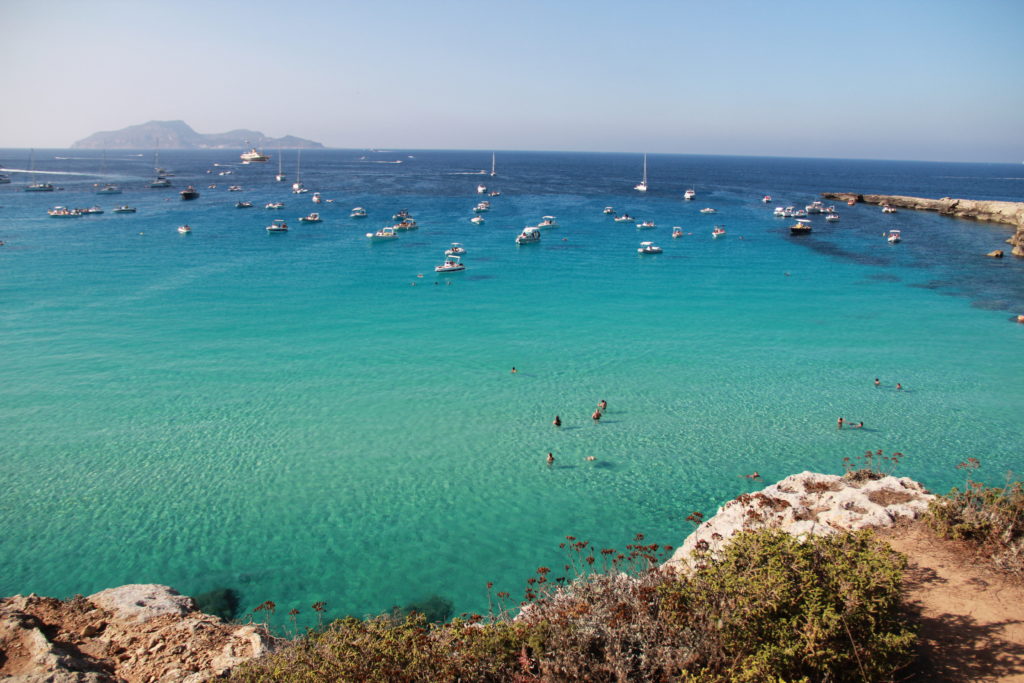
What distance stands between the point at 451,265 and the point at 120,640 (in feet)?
139

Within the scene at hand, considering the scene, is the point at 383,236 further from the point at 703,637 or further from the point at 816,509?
the point at 703,637

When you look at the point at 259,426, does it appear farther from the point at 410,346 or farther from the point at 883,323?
the point at 883,323

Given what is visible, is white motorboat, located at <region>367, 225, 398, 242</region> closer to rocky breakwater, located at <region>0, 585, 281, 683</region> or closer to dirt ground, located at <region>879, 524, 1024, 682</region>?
rocky breakwater, located at <region>0, 585, 281, 683</region>

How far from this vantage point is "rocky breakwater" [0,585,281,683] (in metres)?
10.2

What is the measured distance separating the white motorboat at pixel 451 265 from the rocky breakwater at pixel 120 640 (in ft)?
131

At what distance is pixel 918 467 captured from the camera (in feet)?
68.2

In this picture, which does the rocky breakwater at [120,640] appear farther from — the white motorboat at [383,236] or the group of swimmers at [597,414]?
the white motorboat at [383,236]

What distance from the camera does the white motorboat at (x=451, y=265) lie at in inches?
2024

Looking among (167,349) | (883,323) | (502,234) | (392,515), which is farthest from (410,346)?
(502,234)

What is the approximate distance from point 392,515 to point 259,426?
8836 mm

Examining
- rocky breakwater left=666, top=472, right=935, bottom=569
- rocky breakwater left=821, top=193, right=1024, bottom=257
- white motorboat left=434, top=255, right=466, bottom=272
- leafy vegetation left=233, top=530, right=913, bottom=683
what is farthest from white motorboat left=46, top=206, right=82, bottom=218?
rocky breakwater left=821, top=193, right=1024, bottom=257

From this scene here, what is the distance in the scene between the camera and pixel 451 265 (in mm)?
51844

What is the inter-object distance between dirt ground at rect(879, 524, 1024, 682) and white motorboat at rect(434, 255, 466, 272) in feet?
140

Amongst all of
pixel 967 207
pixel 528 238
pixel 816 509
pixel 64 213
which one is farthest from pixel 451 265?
pixel 967 207
